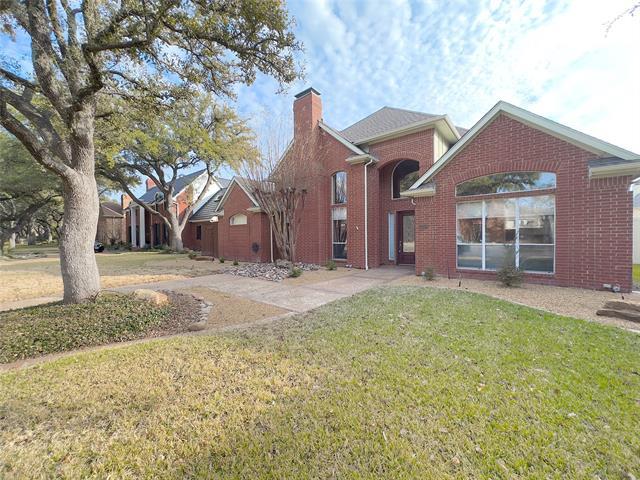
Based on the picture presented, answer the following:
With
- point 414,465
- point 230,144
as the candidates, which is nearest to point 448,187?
point 414,465

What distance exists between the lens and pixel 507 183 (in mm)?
8602

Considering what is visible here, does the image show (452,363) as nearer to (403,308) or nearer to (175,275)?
(403,308)

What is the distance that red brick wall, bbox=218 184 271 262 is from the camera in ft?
51.8

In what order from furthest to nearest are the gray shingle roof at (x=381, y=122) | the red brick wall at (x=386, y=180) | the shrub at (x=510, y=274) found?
the gray shingle roof at (x=381, y=122)
the red brick wall at (x=386, y=180)
the shrub at (x=510, y=274)

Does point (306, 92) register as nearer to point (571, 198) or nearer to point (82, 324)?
point (571, 198)

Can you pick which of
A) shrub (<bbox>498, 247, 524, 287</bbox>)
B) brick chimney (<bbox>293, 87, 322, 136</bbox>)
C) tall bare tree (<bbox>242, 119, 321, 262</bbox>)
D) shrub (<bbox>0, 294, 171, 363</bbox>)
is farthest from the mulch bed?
brick chimney (<bbox>293, 87, 322, 136</bbox>)

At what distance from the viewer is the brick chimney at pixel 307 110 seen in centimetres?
1385

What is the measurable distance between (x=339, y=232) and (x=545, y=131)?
8569 mm

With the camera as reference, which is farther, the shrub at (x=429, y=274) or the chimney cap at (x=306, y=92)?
the chimney cap at (x=306, y=92)

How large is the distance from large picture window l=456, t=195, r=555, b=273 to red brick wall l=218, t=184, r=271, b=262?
10222mm

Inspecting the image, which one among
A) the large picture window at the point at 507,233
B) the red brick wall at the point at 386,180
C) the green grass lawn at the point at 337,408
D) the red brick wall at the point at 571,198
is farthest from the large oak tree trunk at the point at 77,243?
the large picture window at the point at 507,233

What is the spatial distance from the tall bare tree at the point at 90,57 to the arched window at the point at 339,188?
25.2ft

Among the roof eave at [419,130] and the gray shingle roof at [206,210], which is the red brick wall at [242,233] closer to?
the gray shingle roof at [206,210]

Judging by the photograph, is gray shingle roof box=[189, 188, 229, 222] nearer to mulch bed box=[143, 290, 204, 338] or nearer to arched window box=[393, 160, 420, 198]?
arched window box=[393, 160, 420, 198]
